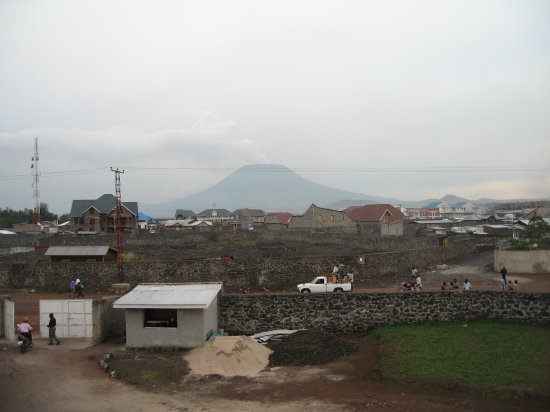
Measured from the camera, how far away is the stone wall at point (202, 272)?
2855 cm

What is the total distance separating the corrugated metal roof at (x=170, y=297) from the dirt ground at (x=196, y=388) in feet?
4.90

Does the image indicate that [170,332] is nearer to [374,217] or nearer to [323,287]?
[323,287]

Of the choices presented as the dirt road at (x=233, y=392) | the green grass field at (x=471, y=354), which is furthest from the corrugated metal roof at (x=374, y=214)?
the dirt road at (x=233, y=392)

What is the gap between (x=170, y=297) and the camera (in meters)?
16.4

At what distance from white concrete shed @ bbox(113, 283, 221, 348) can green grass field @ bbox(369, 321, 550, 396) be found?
18.6 ft

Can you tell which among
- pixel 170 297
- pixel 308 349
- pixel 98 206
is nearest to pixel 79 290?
pixel 170 297

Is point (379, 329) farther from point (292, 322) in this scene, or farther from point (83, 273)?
point (83, 273)

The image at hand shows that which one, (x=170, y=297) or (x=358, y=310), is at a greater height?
(x=170, y=297)

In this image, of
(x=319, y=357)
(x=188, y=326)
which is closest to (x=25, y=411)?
(x=188, y=326)

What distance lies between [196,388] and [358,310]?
7007 millimetres

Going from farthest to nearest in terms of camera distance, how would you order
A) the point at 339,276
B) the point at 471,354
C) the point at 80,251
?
the point at 80,251 → the point at 339,276 → the point at 471,354

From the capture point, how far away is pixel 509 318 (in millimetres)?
16688

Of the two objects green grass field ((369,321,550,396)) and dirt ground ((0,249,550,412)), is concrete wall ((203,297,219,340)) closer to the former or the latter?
dirt ground ((0,249,550,412))

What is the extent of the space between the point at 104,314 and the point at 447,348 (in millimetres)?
11338
